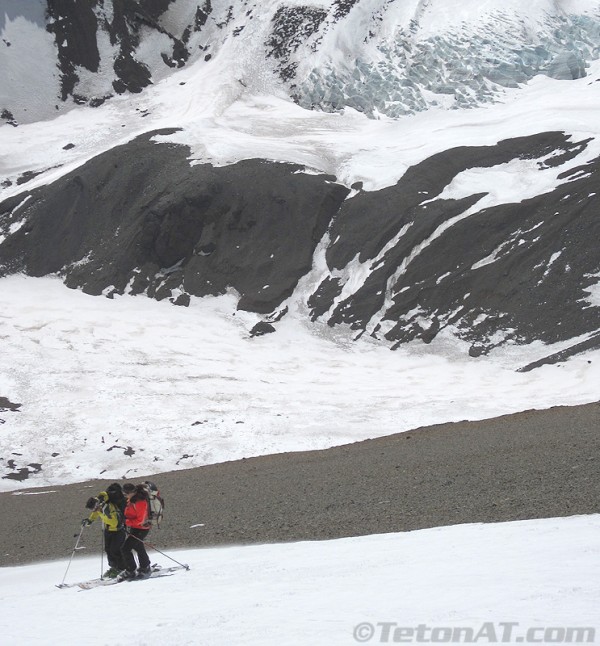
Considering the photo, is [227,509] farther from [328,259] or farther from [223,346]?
[328,259]

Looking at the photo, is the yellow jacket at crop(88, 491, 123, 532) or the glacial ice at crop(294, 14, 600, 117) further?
the glacial ice at crop(294, 14, 600, 117)

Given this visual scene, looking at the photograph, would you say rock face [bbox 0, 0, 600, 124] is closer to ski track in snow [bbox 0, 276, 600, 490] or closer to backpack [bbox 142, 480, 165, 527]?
ski track in snow [bbox 0, 276, 600, 490]

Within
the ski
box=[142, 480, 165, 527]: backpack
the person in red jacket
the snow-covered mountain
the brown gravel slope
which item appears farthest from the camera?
the snow-covered mountain

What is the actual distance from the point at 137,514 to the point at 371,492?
5.99 metres

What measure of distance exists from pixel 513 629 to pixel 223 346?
36.7 m

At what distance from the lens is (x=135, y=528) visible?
465 inches

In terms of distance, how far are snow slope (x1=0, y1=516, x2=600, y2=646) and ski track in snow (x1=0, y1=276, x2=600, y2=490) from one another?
1745cm

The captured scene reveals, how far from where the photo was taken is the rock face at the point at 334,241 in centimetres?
4109

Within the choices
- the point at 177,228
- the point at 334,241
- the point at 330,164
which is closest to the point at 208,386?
the point at 334,241

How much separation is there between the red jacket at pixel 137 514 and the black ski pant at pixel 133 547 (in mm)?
82

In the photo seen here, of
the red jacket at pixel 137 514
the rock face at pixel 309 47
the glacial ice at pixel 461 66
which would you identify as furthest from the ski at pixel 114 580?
the rock face at pixel 309 47

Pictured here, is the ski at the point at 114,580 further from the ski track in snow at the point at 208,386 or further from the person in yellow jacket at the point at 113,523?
the ski track in snow at the point at 208,386

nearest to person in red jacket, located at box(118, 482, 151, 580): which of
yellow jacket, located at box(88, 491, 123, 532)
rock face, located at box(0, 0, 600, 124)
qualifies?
yellow jacket, located at box(88, 491, 123, 532)

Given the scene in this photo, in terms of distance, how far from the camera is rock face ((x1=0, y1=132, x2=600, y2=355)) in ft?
135
